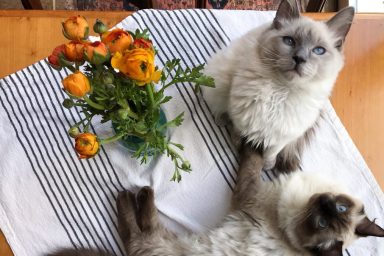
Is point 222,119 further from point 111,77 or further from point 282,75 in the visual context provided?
point 111,77

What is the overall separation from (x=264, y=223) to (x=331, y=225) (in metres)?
0.17

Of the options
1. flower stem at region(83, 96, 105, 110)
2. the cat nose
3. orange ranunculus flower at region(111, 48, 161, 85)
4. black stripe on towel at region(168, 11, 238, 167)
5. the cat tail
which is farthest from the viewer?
black stripe on towel at region(168, 11, 238, 167)

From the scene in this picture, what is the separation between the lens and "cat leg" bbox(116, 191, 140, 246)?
3.55 ft

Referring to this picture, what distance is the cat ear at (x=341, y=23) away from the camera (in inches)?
36.8

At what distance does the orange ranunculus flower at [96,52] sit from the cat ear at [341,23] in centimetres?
59

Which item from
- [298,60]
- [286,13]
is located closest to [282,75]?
[298,60]

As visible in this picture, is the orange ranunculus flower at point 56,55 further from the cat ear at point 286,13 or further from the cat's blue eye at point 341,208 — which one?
the cat's blue eye at point 341,208

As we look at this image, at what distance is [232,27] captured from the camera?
4.02 ft

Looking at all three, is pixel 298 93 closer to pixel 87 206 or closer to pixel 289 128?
pixel 289 128

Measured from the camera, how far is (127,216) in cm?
109

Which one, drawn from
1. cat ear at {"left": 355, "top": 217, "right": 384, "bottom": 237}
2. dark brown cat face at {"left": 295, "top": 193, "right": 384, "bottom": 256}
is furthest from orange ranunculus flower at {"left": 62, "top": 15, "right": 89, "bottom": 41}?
cat ear at {"left": 355, "top": 217, "right": 384, "bottom": 237}

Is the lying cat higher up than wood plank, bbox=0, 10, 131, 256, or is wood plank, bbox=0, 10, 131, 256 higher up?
wood plank, bbox=0, 10, 131, 256

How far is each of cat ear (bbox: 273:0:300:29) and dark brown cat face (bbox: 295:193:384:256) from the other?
0.45 meters

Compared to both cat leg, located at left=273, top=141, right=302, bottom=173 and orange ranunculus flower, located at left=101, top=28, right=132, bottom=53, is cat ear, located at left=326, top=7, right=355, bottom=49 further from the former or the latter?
orange ranunculus flower, located at left=101, top=28, right=132, bottom=53
